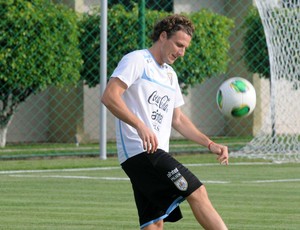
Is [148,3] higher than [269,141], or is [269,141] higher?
[148,3]

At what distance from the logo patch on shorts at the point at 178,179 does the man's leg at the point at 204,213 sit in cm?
8

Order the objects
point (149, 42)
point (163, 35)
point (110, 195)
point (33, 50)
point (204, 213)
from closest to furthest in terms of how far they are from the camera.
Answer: point (204, 213) → point (163, 35) → point (110, 195) → point (33, 50) → point (149, 42)

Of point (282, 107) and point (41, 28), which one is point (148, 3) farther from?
point (282, 107)

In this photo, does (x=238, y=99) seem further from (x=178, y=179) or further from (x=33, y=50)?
(x=178, y=179)

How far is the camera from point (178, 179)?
8.22 metres

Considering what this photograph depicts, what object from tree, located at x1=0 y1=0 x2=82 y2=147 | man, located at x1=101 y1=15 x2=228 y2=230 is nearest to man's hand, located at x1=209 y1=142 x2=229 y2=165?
man, located at x1=101 y1=15 x2=228 y2=230

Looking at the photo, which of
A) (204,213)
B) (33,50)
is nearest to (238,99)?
(33,50)

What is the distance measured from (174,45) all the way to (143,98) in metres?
0.45

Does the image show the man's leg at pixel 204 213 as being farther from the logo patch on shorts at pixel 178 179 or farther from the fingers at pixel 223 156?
the fingers at pixel 223 156

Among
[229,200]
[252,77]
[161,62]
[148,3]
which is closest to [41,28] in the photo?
[148,3]

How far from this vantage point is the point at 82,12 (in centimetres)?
2652

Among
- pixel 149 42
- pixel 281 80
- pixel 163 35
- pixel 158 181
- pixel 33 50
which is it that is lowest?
pixel 158 181

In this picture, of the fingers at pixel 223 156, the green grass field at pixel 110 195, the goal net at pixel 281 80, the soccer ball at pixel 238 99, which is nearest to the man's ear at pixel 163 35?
the fingers at pixel 223 156

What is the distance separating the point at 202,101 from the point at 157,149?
71.1ft
